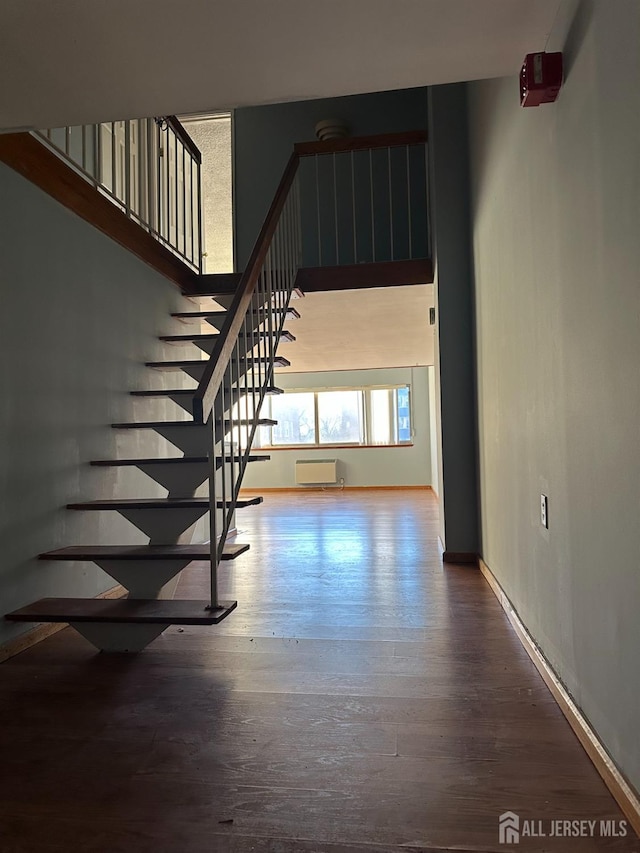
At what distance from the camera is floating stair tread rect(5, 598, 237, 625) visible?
213 centimetres

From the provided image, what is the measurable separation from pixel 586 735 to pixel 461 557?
2349mm

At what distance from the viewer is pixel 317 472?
1003cm

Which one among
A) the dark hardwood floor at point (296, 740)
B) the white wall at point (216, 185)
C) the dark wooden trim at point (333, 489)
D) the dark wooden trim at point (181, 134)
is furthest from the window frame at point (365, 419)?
the dark hardwood floor at point (296, 740)

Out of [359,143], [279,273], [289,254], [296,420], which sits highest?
[359,143]

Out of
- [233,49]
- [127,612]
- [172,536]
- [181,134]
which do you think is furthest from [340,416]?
[233,49]

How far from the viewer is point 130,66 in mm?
1842

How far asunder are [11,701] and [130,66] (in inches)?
81.2

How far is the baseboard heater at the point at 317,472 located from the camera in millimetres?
10008

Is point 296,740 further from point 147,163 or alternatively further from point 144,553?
point 147,163

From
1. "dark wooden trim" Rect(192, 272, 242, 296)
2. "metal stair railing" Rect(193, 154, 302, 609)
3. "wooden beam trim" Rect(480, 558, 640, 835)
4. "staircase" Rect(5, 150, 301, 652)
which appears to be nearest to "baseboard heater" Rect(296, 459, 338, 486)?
"metal stair railing" Rect(193, 154, 302, 609)

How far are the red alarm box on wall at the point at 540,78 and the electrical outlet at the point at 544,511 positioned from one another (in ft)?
4.02

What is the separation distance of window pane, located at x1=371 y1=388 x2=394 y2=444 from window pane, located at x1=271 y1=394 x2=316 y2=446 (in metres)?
Result: 1.09

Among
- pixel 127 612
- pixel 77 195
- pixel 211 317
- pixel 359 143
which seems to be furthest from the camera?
pixel 359 143

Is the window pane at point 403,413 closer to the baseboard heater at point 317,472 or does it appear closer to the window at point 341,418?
the window at point 341,418
